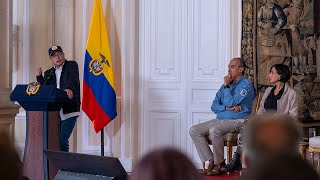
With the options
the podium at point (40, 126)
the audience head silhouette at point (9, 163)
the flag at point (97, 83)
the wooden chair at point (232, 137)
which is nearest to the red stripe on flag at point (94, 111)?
the flag at point (97, 83)

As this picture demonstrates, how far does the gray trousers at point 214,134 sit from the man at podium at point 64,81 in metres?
1.42

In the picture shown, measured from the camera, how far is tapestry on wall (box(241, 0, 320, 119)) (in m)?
8.10

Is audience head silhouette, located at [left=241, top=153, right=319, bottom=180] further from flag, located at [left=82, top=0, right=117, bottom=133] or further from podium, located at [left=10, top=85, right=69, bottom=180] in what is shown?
flag, located at [left=82, top=0, right=117, bottom=133]

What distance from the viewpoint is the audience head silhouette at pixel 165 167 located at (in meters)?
1.35

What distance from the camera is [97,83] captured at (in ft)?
25.4

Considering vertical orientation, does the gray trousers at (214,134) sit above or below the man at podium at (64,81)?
below

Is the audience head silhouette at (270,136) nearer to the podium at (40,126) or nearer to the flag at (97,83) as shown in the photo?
the podium at (40,126)

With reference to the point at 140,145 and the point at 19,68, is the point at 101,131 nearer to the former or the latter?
the point at 140,145

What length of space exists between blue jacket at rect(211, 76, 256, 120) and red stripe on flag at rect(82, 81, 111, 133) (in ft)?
4.49

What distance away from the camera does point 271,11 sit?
816 centimetres

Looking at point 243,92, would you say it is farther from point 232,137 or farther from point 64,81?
point 64,81

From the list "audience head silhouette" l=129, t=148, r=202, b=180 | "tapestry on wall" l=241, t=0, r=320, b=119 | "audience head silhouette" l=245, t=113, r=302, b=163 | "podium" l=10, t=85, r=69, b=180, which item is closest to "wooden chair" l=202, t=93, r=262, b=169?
"tapestry on wall" l=241, t=0, r=320, b=119

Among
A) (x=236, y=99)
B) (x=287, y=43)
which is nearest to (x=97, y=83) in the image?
(x=236, y=99)

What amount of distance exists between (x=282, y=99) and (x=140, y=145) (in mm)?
2141
